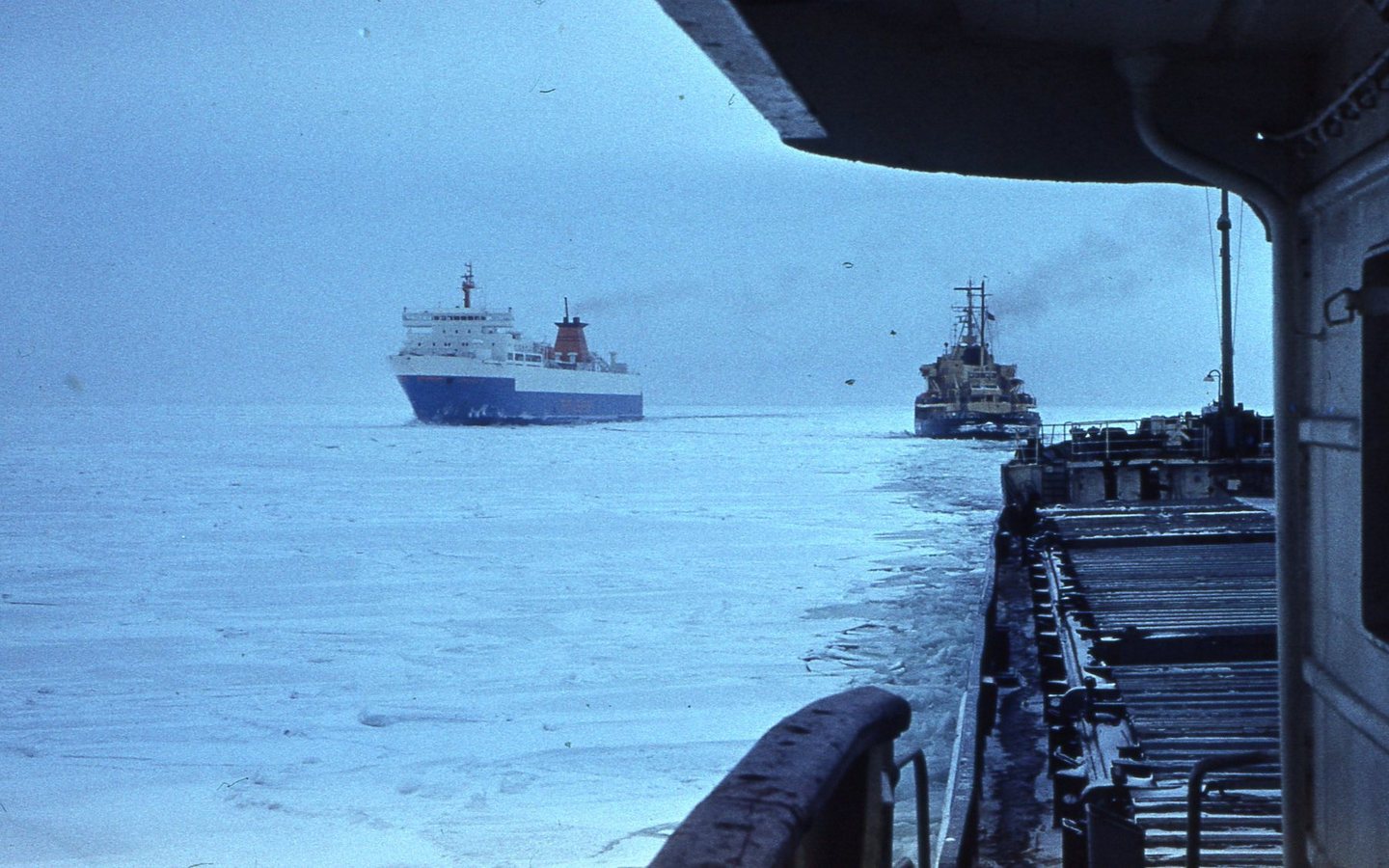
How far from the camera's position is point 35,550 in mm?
18812

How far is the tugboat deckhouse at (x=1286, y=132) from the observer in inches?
94.3

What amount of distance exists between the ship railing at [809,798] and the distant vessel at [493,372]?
76.6m

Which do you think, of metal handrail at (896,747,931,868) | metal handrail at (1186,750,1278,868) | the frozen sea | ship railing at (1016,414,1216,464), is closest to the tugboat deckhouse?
metal handrail at (1186,750,1278,868)

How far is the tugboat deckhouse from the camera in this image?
2.39 m

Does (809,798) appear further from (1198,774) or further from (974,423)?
(974,423)

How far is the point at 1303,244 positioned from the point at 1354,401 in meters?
0.59

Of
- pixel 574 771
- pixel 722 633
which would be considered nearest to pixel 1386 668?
pixel 574 771

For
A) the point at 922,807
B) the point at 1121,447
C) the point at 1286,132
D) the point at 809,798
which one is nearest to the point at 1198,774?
the point at 922,807

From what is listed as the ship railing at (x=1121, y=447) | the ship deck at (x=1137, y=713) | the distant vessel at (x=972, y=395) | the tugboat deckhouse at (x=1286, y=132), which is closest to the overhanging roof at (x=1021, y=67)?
the tugboat deckhouse at (x=1286, y=132)

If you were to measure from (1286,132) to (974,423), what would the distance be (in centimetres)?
6517

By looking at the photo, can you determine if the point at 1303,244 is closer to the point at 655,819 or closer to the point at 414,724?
the point at 655,819

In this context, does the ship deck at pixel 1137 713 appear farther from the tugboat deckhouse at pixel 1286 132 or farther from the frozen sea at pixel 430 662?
the frozen sea at pixel 430 662

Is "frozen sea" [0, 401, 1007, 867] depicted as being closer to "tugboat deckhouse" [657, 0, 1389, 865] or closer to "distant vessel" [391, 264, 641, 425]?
"tugboat deckhouse" [657, 0, 1389, 865]

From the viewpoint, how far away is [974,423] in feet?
219
